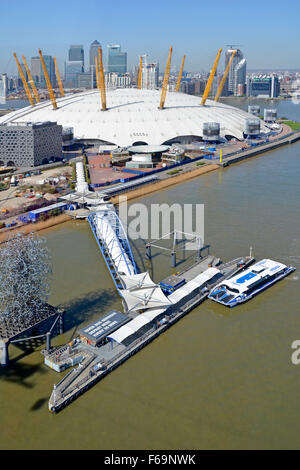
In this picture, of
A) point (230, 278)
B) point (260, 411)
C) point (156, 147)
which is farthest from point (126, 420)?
point (156, 147)

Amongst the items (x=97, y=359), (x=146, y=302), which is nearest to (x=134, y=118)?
(x=146, y=302)

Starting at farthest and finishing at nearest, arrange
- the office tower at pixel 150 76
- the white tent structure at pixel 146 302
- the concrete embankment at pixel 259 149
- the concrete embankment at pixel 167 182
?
1. the office tower at pixel 150 76
2. the concrete embankment at pixel 259 149
3. the concrete embankment at pixel 167 182
4. the white tent structure at pixel 146 302

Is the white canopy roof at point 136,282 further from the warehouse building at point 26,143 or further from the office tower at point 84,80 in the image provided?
the office tower at point 84,80

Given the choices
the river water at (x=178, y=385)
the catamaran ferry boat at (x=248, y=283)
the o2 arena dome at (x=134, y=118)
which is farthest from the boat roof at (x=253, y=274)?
the o2 arena dome at (x=134, y=118)

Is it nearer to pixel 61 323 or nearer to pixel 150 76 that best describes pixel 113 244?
pixel 61 323

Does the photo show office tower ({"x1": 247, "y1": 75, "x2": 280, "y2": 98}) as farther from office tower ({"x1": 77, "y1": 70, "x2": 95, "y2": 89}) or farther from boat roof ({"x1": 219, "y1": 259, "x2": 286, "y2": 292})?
boat roof ({"x1": 219, "y1": 259, "x2": 286, "y2": 292})
